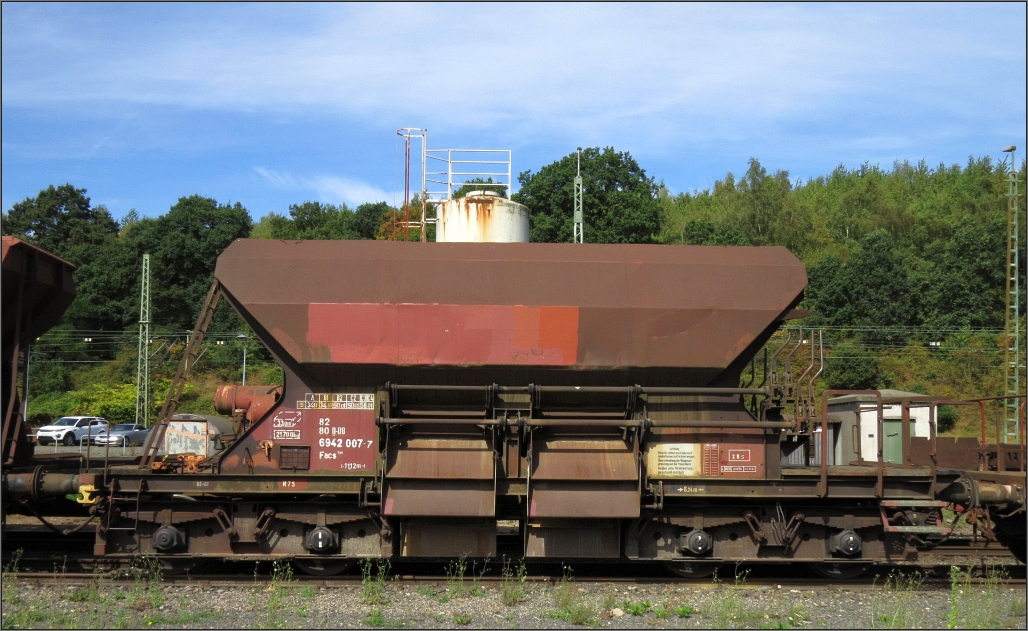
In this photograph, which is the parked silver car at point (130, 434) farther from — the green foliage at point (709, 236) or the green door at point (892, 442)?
the green foliage at point (709, 236)

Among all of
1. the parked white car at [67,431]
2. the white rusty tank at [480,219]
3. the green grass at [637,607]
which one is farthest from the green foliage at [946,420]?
the parked white car at [67,431]

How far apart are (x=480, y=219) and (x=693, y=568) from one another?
5.84 m

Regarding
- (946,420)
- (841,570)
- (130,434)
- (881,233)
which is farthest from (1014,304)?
(130,434)

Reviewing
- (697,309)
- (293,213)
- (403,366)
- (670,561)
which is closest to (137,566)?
(403,366)

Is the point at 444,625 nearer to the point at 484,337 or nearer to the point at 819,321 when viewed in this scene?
the point at 484,337

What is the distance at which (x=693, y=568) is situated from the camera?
10109 millimetres

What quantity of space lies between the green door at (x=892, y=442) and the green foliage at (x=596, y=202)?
75.2ft

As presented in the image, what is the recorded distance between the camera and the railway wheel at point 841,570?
10047 millimetres

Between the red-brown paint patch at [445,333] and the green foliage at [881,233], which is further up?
the green foliage at [881,233]

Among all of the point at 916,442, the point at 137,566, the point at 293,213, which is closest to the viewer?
the point at 137,566

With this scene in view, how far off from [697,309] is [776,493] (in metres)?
2.52

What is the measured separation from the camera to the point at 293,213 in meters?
82.2

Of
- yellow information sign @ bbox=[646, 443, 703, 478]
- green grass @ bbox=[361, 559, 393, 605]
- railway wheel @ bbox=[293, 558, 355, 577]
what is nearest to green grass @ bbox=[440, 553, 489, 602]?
green grass @ bbox=[361, 559, 393, 605]

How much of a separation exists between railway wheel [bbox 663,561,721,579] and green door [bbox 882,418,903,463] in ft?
41.6
